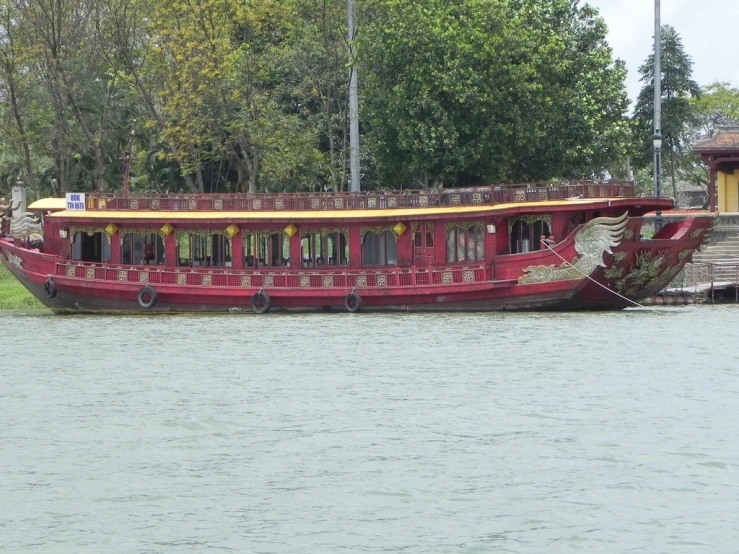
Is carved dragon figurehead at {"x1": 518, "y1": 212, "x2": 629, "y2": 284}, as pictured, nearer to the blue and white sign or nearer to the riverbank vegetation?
the riverbank vegetation

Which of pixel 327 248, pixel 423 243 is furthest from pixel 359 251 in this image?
pixel 423 243

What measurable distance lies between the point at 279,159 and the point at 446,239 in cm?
1255

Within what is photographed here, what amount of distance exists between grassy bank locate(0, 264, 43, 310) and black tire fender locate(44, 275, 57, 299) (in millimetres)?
4020

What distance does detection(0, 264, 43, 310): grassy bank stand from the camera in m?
39.6

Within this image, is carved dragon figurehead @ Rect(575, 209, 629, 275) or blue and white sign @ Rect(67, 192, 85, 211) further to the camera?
blue and white sign @ Rect(67, 192, 85, 211)

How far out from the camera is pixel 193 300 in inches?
1373

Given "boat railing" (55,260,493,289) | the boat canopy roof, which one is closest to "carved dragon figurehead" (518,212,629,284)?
the boat canopy roof

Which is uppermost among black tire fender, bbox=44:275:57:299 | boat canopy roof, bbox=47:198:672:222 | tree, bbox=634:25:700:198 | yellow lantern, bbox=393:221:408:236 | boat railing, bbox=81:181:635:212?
tree, bbox=634:25:700:198

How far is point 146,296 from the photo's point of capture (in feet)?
114

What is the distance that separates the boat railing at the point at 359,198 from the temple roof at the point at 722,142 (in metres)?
12.8

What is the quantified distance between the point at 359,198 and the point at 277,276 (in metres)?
2.76

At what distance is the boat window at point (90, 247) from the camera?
3616 centimetres

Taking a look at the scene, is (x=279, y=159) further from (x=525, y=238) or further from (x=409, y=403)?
(x=409, y=403)

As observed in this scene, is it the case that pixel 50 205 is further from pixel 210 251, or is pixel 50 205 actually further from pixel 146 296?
pixel 210 251
